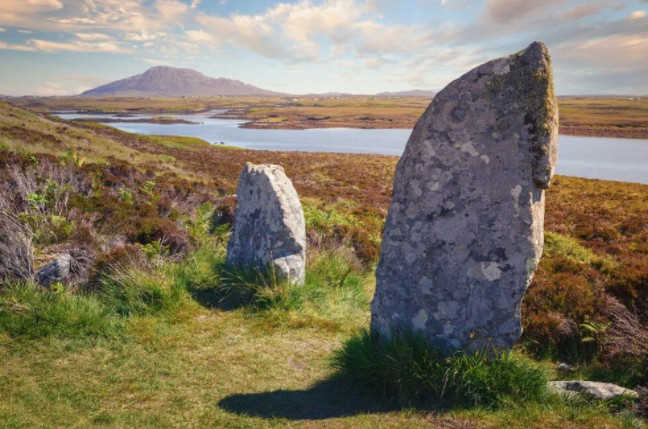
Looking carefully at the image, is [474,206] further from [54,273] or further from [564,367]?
[54,273]

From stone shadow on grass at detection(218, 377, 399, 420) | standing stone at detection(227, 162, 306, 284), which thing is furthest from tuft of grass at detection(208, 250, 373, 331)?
stone shadow on grass at detection(218, 377, 399, 420)

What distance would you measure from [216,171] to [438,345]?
2930cm

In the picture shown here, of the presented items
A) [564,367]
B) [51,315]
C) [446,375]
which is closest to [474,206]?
[446,375]

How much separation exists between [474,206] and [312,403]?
273cm

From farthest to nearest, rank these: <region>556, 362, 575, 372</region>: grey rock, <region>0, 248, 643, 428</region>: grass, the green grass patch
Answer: the green grass patch → <region>556, 362, 575, 372</region>: grey rock → <region>0, 248, 643, 428</region>: grass

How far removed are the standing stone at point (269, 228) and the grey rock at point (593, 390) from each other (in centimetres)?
416

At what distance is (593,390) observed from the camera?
424 cm

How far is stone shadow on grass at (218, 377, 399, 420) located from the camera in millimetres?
4223

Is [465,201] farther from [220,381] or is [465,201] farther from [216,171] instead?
[216,171]

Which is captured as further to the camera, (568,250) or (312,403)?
(568,250)

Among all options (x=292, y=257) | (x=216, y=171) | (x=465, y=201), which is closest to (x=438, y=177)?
(x=465, y=201)

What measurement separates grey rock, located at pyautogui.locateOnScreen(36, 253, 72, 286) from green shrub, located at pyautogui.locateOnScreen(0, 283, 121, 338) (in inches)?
15.6

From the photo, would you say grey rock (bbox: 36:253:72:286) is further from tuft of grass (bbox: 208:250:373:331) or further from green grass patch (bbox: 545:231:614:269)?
green grass patch (bbox: 545:231:614:269)

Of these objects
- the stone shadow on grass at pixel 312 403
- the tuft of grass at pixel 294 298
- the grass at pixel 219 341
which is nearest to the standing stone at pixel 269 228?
the tuft of grass at pixel 294 298
